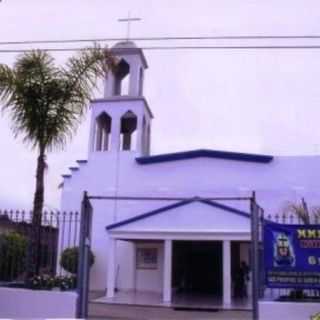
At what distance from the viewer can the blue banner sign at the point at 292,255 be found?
935 centimetres

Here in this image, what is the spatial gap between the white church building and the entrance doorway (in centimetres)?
4

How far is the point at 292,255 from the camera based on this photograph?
31.1 ft

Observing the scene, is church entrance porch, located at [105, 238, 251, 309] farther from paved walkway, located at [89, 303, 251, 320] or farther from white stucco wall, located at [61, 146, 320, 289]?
paved walkway, located at [89, 303, 251, 320]

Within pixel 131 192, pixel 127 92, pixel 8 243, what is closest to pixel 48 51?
pixel 8 243

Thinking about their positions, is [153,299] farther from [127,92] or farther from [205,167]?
[127,92]

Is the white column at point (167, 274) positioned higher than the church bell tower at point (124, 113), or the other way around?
the church bell tower at point (124, 113)

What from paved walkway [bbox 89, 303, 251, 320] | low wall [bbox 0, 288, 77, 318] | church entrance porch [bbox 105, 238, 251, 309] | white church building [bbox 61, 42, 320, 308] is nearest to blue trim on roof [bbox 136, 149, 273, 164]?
white church building [bbox 61, 42, 320, 308]

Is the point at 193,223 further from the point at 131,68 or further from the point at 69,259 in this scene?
the point at 131,68

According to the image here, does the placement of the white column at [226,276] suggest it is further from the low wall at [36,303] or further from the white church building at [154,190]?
the low wall at [36,303]

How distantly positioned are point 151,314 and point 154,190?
1002 centimetres

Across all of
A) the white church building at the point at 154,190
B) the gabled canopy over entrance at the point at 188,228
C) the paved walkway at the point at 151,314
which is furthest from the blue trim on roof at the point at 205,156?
the paved walkway at the point at 151,314

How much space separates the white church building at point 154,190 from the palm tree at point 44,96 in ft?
28.8

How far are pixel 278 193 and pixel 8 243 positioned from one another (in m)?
13.6

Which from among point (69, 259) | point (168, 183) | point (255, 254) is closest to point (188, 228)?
point (69, 259)
